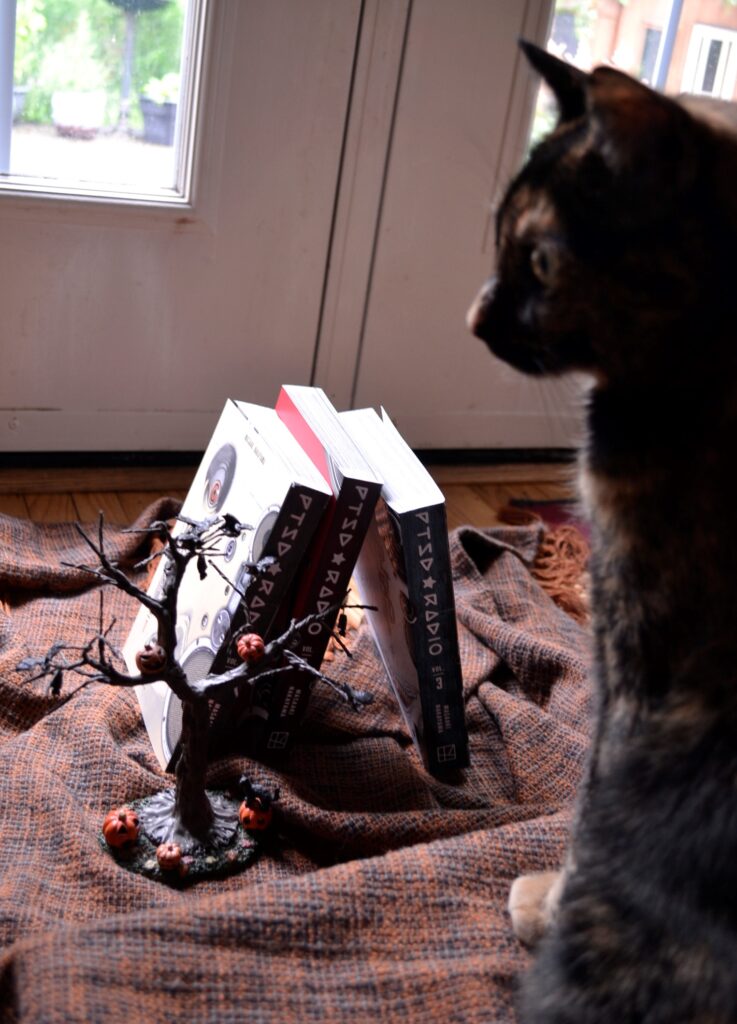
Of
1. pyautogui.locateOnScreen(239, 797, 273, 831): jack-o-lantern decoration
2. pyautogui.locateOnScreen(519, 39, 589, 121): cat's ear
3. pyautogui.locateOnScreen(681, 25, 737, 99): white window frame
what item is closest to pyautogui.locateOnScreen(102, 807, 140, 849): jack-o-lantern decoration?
pyautogui.locateOnScreen(239, 797, 273, 831): jack-o-lantern decoration

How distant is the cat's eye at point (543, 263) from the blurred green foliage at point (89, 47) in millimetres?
1198

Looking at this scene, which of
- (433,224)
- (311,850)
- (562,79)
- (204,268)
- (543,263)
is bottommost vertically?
(311,850)

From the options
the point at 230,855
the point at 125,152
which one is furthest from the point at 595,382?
the point at 125,152

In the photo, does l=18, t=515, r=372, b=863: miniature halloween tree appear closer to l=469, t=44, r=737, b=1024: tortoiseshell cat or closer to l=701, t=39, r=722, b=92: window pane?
l=469, t=44, r=737, b=1024: tortoiseshell cat

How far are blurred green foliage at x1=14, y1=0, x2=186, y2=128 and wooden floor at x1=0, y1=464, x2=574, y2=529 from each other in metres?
0.57

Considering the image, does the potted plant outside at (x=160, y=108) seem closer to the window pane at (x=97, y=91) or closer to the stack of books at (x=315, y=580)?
the window pane at (x=97, y=91)

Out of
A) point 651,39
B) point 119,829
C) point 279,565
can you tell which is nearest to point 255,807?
point 119,829

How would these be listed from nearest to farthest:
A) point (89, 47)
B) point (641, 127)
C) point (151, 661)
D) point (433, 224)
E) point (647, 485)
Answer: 1. point (641, 127)
2. point (647, 485)
3. point (151, 661)
4. point (89, 47)
5. point (433, 224)

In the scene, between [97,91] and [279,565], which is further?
[97,91]

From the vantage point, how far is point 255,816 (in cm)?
107

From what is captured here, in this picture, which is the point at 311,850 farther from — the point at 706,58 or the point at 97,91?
the point at 706,58

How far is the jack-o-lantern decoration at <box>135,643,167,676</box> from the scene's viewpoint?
0.94m

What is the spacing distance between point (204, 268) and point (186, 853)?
1091 millimetres

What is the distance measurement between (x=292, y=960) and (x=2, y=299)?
1217mm
